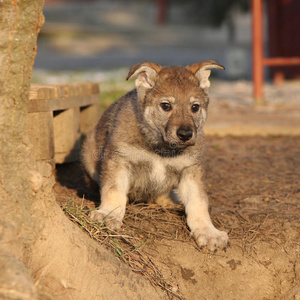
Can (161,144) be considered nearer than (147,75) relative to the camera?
Yes

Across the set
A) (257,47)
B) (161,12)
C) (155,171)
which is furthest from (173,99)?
(161,12)

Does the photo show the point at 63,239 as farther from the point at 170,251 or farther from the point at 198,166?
the point at 198,166

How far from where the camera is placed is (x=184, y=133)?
150 inches

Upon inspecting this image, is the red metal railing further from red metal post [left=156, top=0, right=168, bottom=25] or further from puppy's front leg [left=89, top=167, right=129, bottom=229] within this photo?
red metal post [left=156, top=0, right=168, bottom=25]

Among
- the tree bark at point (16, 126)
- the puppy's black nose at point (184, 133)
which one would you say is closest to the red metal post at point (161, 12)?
the puppy's black nose at point (184, 133)

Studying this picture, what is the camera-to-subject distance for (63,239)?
125 inches

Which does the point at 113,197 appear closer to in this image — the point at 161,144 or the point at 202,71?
the point at 161,144

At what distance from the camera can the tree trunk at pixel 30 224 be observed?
2.75 metres

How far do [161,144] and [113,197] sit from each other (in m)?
0.56

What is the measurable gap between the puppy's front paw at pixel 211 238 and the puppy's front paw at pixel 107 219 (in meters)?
0.58

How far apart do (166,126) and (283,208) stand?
1.23 metres

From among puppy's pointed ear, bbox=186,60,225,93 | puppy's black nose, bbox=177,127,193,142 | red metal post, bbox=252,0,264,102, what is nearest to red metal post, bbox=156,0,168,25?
red metal post, bbox=252,0,264,102

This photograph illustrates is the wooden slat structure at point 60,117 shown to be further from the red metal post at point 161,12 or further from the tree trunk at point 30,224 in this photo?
the red metal post at point 161,12

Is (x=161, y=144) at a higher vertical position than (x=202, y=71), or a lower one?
lower
